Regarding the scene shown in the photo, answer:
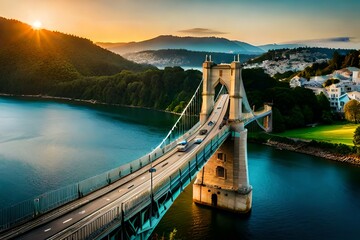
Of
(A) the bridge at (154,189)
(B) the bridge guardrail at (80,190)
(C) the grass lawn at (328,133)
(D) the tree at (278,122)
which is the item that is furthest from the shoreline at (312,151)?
(B) the bridge guardrail at (80,190)

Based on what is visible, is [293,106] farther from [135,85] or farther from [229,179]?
[135,85]

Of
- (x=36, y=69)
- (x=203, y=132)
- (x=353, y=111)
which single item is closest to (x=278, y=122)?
(x=353, y=111)

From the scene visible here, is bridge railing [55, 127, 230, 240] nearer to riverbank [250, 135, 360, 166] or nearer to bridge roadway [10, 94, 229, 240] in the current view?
bridge roadway [10, 94, 229, 240]

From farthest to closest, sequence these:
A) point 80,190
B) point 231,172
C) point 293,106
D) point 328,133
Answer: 1. point 293,106
2. point 328,133
3. point 231,172
4. point 80,190

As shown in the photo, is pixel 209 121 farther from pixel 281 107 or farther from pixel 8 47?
pixel 8 47

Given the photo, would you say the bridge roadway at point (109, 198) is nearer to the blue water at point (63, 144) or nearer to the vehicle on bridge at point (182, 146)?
the vehicle on bridge at point (182, 146)

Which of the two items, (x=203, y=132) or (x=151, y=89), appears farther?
(x=151, y=89)

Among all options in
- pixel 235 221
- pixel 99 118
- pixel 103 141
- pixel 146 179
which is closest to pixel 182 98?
pixel 99 118
